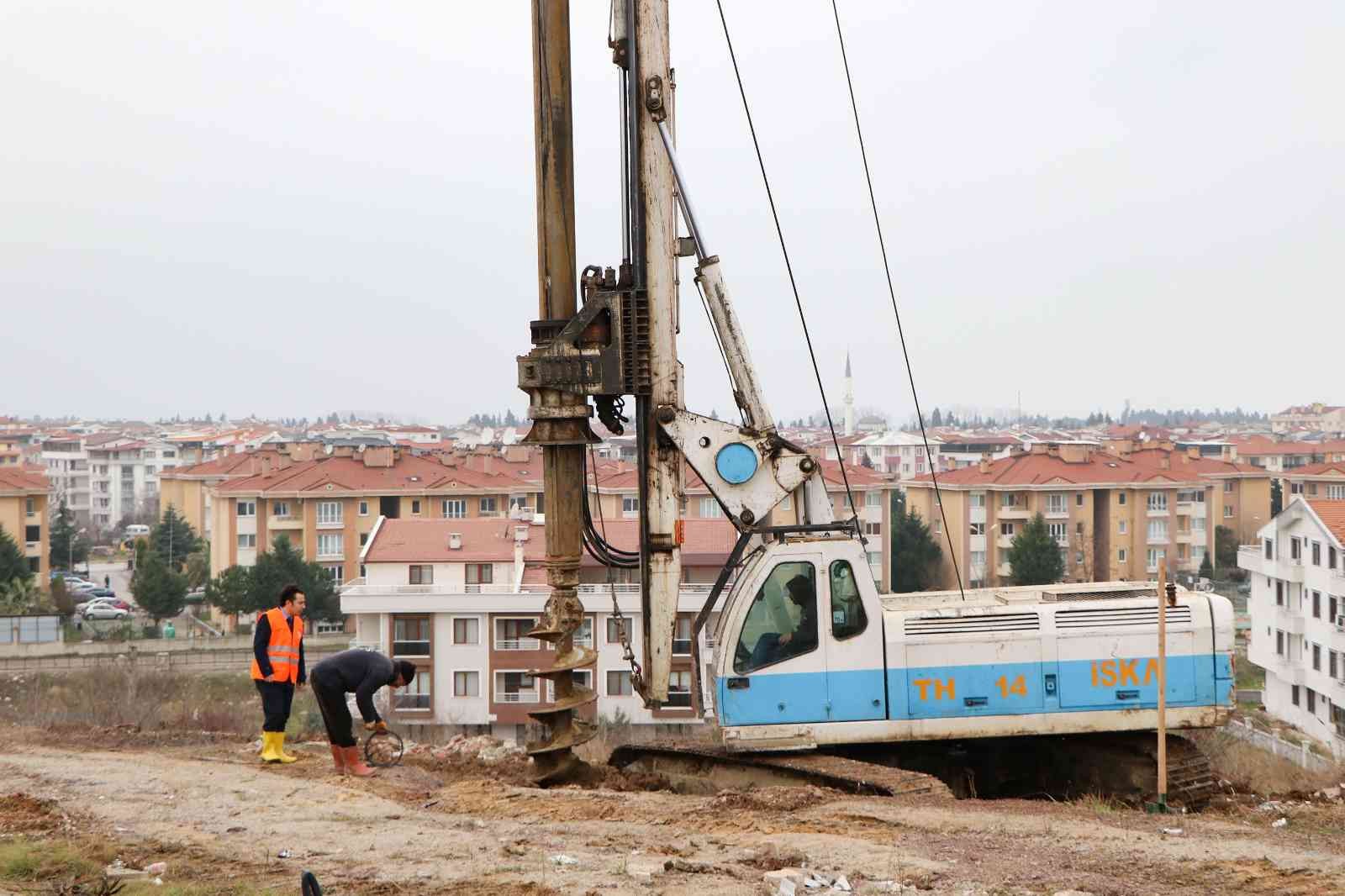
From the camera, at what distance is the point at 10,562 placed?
58.4 metres

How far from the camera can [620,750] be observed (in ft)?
35.8

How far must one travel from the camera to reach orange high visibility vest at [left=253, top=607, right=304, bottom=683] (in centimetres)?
1013

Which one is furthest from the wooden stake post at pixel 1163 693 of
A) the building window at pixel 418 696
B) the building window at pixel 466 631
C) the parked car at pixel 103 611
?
the parked car at pixel 103 611

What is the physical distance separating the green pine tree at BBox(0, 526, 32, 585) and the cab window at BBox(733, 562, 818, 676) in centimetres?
5596

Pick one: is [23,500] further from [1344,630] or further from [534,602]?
[1344,630]

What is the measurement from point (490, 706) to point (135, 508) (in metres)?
106

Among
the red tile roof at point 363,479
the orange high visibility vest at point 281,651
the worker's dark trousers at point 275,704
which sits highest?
the red tile roof at point 363,479

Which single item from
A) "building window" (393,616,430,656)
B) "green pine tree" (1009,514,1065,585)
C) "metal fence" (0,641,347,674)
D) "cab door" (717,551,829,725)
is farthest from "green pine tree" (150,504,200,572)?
"cab door" (717,551,829,725)

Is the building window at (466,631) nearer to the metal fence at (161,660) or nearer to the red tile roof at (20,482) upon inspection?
the metal fence at (161,660)

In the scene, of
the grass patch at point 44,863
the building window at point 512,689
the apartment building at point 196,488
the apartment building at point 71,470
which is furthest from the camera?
the apartment building at point 71,470

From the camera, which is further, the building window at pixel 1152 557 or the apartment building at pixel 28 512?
the building window at pixel 1152 557

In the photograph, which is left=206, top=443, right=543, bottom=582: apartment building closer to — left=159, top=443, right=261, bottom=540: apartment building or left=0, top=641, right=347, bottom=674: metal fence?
left=0, top=641, right=347, bottom=674: metal fence

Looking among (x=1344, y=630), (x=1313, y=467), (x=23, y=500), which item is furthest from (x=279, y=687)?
(x=1313, y=467)

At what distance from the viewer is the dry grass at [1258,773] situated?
10.7 metres
